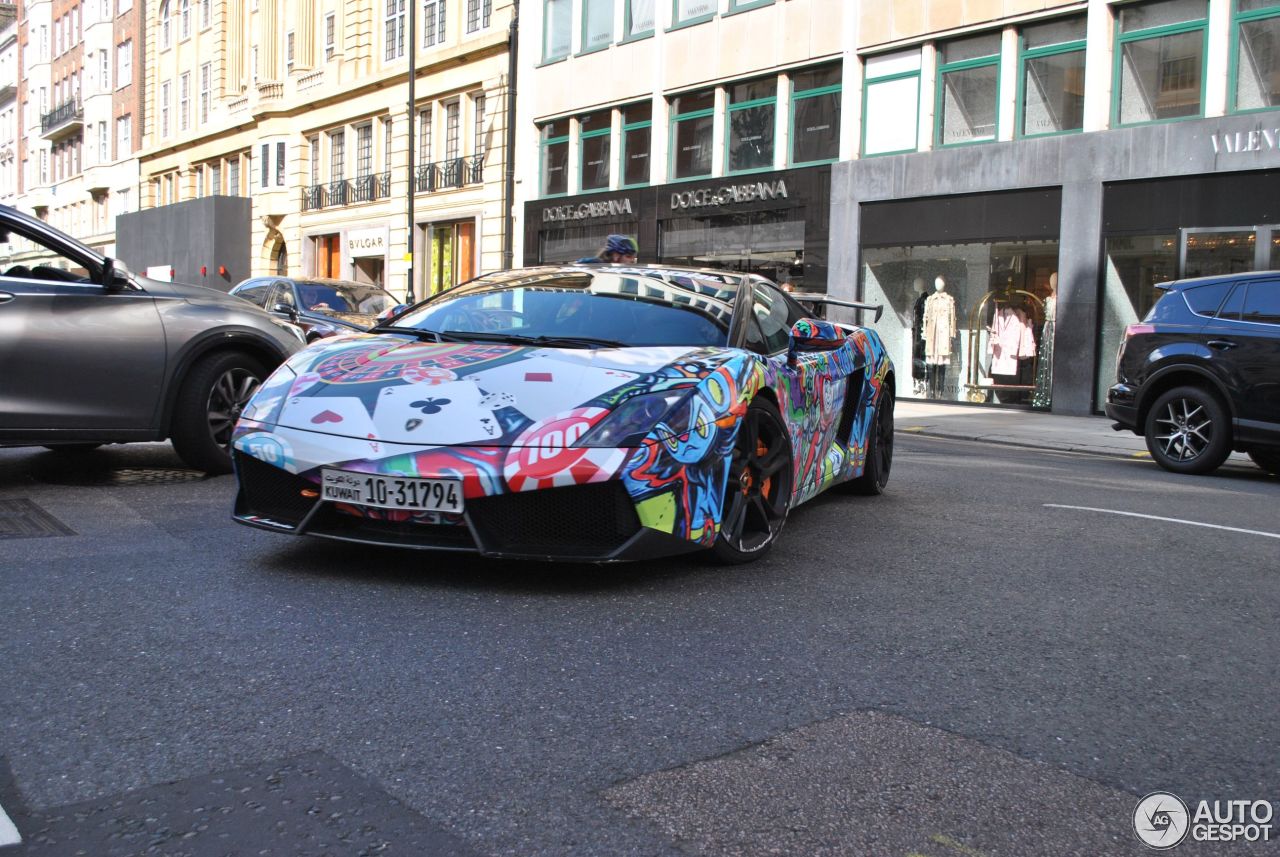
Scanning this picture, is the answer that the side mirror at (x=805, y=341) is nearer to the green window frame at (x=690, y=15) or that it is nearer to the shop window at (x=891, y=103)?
the shop window at (x=891, y=103)

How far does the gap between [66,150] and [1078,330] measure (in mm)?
64205

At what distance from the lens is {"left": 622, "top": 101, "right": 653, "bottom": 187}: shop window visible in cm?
2730

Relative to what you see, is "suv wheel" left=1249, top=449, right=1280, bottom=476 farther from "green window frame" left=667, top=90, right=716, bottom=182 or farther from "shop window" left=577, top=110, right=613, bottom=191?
"shop window" left=577, top=110, right=613, bottom=191

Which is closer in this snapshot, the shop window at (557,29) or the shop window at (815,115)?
the shop window at (815,115)

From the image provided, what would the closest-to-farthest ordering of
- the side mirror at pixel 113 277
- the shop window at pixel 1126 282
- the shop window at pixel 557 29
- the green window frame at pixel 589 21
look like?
the side mirror at pixel 113 277, the shop window at pixel 1126 282, the green window frame at pixel 589 21, the shop window at pixel 557 29

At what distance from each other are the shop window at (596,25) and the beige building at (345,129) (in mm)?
3212

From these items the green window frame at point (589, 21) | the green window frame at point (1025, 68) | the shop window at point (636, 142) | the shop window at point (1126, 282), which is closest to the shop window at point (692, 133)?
the shop window at point (636, 142)

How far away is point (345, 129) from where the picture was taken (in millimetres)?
39219

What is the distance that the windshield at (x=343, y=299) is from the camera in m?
14.5

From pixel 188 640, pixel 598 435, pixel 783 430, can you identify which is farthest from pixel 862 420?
pixel 188 640

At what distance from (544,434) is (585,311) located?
1.31 meters

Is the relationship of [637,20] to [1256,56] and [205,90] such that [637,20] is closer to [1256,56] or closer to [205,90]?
[1256,56]

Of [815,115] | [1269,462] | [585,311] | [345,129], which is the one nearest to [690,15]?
[815,115]

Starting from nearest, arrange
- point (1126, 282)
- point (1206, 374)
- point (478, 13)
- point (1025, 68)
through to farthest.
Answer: point (1206, 374), point (1126, 282), point (1025, 68), point (478, 13)
